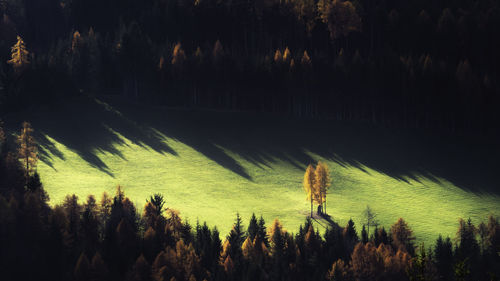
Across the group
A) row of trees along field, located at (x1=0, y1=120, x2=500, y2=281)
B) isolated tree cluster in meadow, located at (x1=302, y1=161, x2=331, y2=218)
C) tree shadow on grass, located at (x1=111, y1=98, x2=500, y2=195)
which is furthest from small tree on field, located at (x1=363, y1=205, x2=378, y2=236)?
tree shadow on grass, located at (x1=111, y1=98, x2=500, y2=195)

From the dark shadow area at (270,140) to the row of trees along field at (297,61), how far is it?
6044 millimetres

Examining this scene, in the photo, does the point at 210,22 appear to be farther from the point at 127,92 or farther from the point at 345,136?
the point at 345,136

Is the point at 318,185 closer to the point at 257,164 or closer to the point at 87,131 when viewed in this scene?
the point at 257,164

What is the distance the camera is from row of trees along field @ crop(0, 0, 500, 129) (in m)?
149

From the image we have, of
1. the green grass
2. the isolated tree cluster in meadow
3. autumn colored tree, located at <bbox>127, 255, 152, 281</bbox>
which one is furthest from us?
the green grass

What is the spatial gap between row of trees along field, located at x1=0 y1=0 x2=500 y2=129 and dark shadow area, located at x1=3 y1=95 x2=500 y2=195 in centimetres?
604

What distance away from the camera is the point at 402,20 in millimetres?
171125

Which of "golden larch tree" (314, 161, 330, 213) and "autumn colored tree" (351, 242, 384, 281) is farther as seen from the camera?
"golden larch tree" (314, 161, 330, 213)

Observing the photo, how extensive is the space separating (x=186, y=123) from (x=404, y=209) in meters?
62.8

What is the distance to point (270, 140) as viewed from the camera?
5556 inches

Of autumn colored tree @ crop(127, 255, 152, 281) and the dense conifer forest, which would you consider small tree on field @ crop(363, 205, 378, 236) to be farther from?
autumn colored tree @ crop(127, 255, 152, 281)

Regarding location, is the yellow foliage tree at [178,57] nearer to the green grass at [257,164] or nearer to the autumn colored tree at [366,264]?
the green grass at [257,164]

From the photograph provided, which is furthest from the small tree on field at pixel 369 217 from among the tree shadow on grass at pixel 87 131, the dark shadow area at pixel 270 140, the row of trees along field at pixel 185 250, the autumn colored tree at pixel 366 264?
the tree shadow on grass at pixel 87 131

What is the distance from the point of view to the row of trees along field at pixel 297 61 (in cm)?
14925
